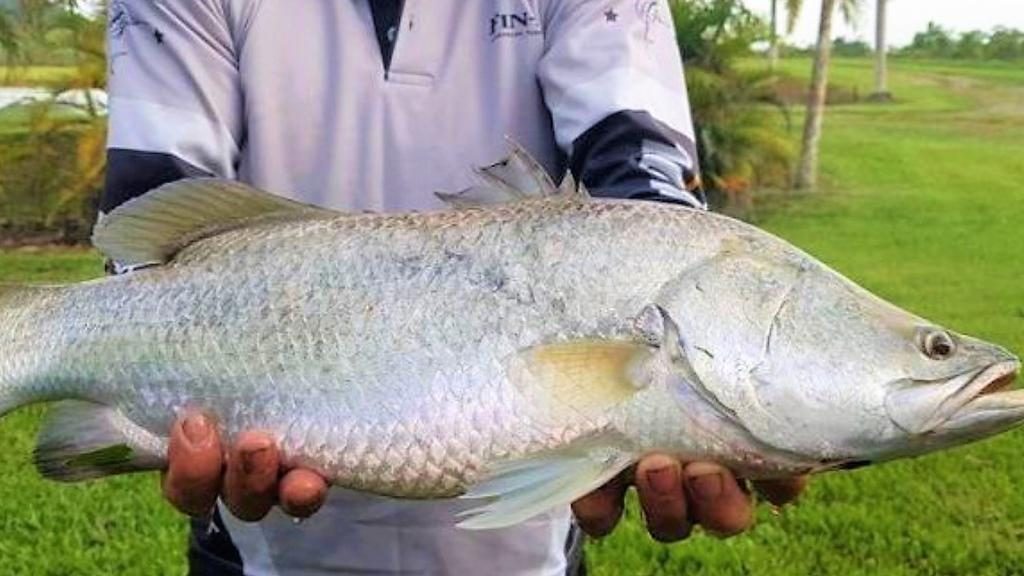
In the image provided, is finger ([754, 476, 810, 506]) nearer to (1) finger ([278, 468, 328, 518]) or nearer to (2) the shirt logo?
(1) finger ([278, 468, 328, 518])

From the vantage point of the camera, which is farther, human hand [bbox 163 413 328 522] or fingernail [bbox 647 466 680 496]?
human hand [bbox 163 413 328 522]

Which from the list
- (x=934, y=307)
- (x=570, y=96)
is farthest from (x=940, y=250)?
(x=570, y=96)

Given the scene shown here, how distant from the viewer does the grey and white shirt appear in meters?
2.20

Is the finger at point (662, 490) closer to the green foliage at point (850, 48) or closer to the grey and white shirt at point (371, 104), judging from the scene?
the grey and white shirt at point (371, 104)

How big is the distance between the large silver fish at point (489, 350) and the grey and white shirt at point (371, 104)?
226 millimetres

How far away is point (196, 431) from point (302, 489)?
15 centimetres

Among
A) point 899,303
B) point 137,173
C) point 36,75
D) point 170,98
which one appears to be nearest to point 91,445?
point 137,173

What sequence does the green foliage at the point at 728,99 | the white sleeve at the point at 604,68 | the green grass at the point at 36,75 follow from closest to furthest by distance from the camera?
the white sleeve at the point at 604,68, the green grass at the point at 36,75, the green foliage at the point at 728,99

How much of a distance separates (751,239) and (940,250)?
32.3 feet

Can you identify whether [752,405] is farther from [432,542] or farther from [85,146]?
[85,146]

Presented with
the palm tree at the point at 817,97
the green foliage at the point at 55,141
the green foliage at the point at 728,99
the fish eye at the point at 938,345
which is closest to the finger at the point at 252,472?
the fish eye at the point at 938,345

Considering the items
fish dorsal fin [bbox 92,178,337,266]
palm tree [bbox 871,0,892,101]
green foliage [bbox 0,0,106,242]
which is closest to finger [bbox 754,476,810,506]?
fish dorsal fin [bbox 92,178,337,266]

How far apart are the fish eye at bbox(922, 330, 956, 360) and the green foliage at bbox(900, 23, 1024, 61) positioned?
11.7 m

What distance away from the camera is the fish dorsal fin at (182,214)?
6.57 feet
